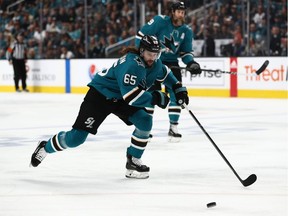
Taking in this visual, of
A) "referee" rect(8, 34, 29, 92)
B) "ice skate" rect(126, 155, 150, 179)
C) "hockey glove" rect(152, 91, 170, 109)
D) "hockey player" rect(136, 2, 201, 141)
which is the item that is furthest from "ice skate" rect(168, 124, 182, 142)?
"referee" rect(8, 34, 29, 92)

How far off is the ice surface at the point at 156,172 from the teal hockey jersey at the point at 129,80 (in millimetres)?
546

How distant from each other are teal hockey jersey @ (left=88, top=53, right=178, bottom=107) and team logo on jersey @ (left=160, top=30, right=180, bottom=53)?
89.4 inches

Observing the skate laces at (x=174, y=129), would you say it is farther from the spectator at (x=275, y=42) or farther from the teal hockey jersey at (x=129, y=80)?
the spectator at (x=275, y=42)

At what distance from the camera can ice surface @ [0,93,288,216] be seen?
3.96 meters

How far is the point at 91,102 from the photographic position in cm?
500

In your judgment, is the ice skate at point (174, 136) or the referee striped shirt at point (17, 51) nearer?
the ice skate at point (174, 136)

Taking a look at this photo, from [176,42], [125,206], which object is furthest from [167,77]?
[176,42]

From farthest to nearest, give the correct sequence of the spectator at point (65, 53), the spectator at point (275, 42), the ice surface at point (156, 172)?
the spectator at point (65, 53) → the spectator at point (275, 42) → the ice surface at point (156, 172)

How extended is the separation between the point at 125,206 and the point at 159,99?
98cm

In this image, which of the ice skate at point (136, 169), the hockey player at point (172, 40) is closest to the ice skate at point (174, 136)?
the hockey player at point (172, 40)

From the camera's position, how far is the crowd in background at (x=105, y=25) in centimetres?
1303

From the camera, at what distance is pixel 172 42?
737 cm

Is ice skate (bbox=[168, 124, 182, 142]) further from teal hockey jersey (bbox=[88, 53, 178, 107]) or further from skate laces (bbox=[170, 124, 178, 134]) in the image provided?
teal hockey jersey (bbox=[88, 53, 178, 107])

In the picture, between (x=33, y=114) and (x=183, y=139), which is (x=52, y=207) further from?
(x=33, y=114)
